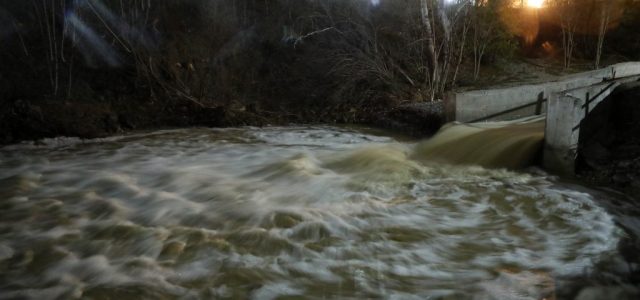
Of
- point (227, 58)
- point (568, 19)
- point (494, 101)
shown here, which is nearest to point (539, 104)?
point (494, 101)

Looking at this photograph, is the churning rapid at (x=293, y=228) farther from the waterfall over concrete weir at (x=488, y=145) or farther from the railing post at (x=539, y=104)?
the railing post at (x=539, y=104)

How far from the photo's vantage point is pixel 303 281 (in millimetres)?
3365

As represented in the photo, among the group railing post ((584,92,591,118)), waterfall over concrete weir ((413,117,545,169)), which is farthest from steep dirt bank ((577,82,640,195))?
waterfall over concrete weir ((413,117,545,169))

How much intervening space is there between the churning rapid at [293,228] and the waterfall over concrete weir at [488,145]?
0.22 ft

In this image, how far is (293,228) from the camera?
4371 mm

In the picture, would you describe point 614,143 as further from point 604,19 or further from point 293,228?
point 604,19

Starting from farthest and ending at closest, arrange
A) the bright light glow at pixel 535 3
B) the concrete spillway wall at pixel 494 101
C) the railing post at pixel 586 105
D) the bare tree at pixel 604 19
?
the bright light glow at pixel 535 3
the bare tree at pixel 604 19
the concrete spillway wall at pixel 494 101
the railing post at pixel 586 105

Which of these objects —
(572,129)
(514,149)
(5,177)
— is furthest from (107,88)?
(572,129)

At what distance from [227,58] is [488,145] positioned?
9.22 m

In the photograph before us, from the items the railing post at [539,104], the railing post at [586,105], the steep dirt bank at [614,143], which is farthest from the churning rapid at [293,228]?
the railing post at [539,104]

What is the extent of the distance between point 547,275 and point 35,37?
12.8 m

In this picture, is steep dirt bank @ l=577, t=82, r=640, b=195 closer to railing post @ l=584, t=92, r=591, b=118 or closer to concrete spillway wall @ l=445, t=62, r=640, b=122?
railing post @ l=584, t=92, r=591, b=118

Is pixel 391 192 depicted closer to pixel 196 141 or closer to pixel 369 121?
pixel 196 141

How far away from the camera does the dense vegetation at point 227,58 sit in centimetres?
1075
